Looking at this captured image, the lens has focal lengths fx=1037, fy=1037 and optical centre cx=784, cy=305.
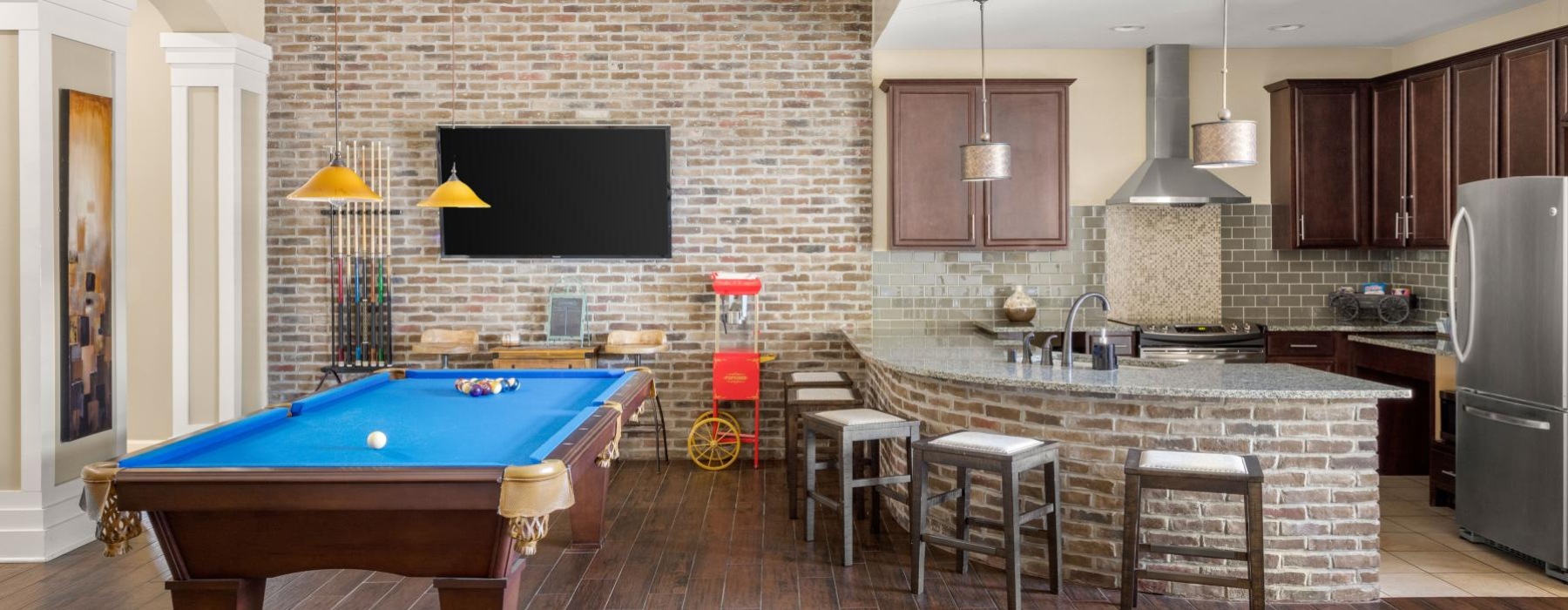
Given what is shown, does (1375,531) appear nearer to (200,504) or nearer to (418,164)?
(200,504)

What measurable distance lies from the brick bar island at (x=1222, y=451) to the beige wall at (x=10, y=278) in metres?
4.14

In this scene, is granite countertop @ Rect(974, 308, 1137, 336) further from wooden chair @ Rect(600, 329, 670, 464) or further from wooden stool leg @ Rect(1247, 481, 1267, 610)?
wooden stool leg @ Rect(1247, 481, 1267, 610)

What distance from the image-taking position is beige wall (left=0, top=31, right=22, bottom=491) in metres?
4.63

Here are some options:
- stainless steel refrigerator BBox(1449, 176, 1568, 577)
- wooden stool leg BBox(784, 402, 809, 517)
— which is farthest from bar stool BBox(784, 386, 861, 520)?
stainless steel refrigerator BBox(1449, 176, 1568, 577)

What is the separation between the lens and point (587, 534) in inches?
187

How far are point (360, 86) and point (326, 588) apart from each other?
153 inches

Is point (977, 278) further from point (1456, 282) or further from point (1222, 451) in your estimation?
point (1222, 451)

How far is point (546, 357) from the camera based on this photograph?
6.66 metres

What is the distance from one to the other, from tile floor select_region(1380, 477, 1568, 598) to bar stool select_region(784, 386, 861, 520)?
8.43ft

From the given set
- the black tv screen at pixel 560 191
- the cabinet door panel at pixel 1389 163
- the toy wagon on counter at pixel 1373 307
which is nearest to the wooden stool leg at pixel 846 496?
the black tv screen at pixel 560 191

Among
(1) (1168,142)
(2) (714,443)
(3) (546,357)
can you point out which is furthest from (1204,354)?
(3) (546,357)

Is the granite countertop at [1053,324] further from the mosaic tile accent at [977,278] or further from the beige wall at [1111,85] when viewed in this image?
the beige wall at [1111,85]

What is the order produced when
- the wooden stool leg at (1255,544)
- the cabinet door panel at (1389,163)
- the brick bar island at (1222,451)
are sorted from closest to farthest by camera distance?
the wooden stool leg at (1255,544) < the brick bar island at (1222,451) < the cabinet door panel at (1389,163)

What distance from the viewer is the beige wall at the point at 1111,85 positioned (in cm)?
700
